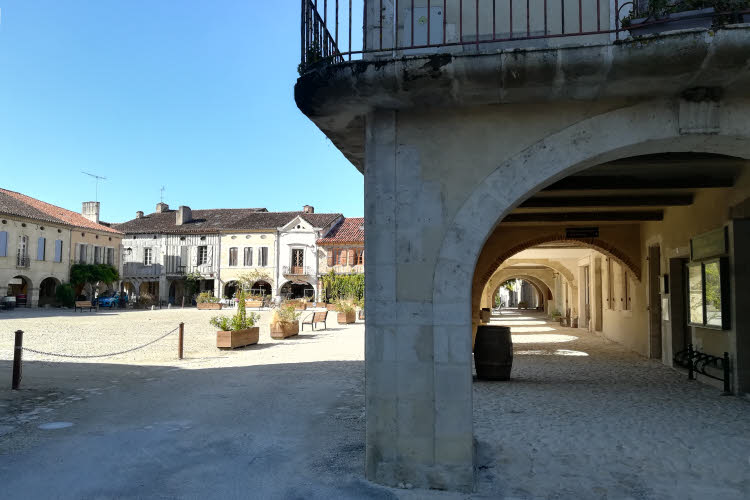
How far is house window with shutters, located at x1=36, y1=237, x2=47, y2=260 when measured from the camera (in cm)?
3394

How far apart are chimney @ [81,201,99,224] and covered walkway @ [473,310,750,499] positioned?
40.8 meters

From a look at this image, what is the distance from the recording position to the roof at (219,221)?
152 ft

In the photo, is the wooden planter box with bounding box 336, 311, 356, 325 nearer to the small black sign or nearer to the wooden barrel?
the small black sign

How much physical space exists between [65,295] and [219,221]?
51.7ft

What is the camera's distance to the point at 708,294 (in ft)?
26.6

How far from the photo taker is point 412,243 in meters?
4.03

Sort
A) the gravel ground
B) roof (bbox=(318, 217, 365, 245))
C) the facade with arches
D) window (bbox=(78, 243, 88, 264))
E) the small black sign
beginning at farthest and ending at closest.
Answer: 1. roof (bbox=(318, 217, 365, 245))
2. window (bbox=(78, 243, 88, 264))
3. the small black sign
4. the gravel ground
5. the facade with arches

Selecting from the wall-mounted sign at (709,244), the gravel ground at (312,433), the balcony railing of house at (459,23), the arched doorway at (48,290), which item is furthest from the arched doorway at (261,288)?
the balcony railing of house at (459,23)

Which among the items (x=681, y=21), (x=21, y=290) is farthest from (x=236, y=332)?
(x=21, y=290)

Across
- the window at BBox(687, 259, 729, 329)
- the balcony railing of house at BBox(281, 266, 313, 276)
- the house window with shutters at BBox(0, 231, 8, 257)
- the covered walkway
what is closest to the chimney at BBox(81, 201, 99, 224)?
the house window with shutters at BBox(0, 231, 8, 257)

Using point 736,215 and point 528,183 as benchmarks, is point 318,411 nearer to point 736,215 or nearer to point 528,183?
point 528,183

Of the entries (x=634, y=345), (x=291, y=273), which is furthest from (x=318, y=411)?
(x=291, y=273)

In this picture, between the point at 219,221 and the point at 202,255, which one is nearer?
the point at 202,255

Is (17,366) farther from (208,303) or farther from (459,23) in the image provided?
(208,303)
